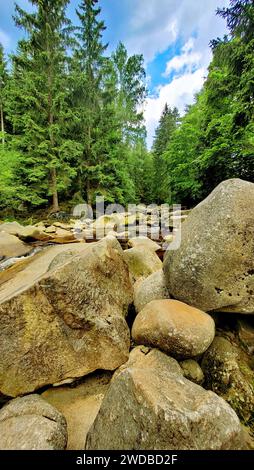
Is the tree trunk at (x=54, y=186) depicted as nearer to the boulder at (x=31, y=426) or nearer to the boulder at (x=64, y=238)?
the boulder at (x=64, y=238)

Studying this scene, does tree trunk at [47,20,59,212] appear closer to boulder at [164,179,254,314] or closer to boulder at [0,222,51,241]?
boulder at [0,222,51,241]

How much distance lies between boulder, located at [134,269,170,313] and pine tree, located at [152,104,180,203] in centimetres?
2052

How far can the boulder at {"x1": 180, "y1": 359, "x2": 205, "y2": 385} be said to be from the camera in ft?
6.18

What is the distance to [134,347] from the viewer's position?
2145 millimetres

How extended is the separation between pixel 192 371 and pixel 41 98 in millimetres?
14245

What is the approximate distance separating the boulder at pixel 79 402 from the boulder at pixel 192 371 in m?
0.70

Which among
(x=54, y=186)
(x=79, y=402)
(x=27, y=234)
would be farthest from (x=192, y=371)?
(x=54, y=186)

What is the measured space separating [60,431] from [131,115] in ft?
62.4

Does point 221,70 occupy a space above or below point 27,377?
above

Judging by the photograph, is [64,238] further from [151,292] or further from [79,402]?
[79,402]

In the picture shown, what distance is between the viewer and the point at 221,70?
27.3ft
